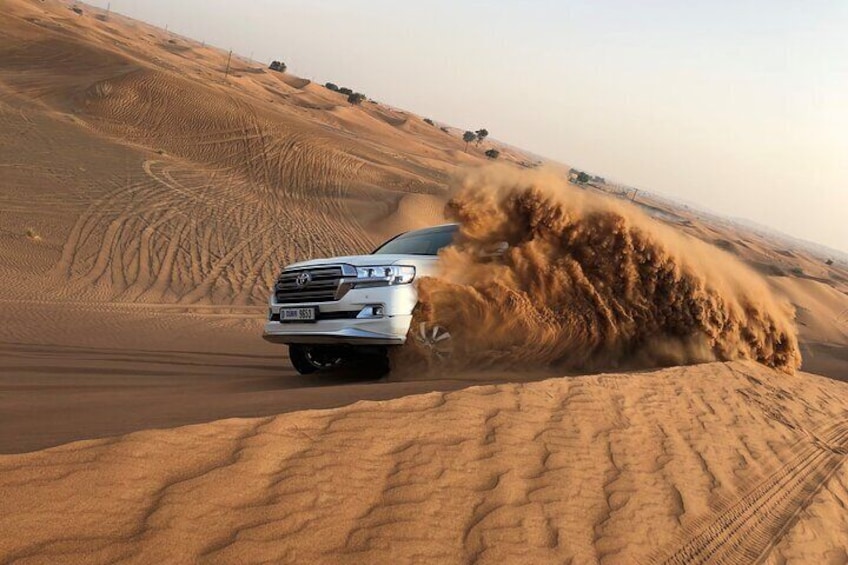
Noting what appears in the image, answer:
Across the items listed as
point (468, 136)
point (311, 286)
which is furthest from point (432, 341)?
point (468, 136)

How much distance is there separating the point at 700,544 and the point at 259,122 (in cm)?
2845

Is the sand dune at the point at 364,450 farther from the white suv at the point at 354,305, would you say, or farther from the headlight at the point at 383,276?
the headlight at the point at 383,276

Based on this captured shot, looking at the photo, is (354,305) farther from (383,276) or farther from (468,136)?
(468,136)

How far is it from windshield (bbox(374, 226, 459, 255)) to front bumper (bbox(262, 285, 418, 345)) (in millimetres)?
1006

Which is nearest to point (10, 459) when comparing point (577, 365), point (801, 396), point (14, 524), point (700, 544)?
point (14, 524)

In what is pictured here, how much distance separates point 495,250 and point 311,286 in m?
2.07

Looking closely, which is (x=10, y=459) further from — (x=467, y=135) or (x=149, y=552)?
(x=467, y=135)

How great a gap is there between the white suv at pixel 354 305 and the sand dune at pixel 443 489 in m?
1.41

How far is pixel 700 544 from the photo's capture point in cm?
348

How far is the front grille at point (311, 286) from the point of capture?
6.23 m

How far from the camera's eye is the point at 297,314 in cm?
645

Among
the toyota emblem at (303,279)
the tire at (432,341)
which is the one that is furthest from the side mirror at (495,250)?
the toyota emblem at (303,279)

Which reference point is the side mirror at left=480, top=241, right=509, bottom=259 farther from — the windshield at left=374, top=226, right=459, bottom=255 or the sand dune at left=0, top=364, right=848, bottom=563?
the sand dune at left=0, top=364, right=848, bottom=563

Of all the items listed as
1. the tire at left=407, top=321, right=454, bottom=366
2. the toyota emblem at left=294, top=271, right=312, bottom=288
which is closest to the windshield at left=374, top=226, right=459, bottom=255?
the tire at left=407, top=321, right=454, bottom=366
